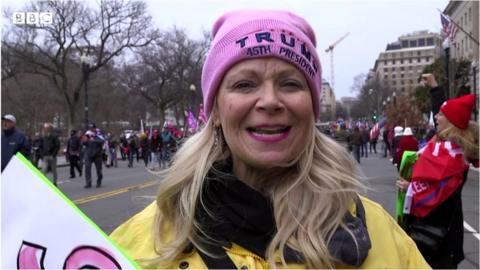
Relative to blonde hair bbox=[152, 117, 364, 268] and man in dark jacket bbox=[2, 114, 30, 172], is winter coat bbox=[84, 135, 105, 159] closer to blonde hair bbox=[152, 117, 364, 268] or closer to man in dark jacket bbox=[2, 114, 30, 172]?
man in dark jacket bbox=[2, 114, 30, 172]

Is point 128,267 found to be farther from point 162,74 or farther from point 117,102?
point 117,102

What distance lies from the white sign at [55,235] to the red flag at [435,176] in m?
3.30

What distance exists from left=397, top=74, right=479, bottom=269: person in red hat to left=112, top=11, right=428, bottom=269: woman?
7.81 ft

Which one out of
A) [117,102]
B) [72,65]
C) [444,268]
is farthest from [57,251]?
[117,102]

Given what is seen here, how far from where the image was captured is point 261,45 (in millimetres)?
1858

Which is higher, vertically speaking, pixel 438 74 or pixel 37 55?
pixel 37 55

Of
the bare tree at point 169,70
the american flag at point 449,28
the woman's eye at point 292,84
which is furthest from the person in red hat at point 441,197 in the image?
the bare tree at point 169,70

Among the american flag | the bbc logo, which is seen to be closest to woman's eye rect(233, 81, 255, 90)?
the american flag

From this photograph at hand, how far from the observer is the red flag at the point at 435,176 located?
4148mm

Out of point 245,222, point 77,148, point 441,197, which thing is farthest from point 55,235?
point 77,148

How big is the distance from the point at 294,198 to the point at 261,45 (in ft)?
1.80

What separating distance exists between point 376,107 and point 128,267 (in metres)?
84.1

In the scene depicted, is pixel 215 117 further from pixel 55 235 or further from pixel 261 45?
pixel 55 235

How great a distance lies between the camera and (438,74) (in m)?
40.8
